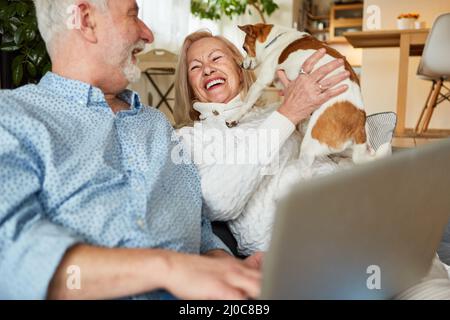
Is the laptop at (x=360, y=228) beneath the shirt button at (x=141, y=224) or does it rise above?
above

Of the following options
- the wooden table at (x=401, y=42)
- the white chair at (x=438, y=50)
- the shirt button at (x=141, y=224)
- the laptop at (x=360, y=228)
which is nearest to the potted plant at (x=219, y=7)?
the wooden table at (x=401, y=42)

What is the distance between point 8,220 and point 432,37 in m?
3.61

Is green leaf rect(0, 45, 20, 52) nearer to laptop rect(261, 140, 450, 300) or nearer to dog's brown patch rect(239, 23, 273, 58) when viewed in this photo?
dog's brown patch rect(239, 23, 273, 58)

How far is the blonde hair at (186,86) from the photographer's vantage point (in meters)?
1.50

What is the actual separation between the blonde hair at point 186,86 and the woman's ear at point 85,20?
0.50 m

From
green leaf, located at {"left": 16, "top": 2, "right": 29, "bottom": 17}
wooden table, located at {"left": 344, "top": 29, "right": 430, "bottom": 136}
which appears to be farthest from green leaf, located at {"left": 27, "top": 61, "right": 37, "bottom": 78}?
wooden table, located at {"left": 344, "top": 29, "right": 430, "bottom": 136}

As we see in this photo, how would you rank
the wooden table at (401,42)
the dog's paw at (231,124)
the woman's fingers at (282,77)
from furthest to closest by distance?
the wooden table at (401,42), the woman's fingers at (282,77), the dog's paw at (231,124)

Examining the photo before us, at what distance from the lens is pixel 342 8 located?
8.23m

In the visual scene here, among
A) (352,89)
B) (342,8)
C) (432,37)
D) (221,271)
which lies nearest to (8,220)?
(221,271)

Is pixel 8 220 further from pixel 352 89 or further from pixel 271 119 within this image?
pixel 352 89

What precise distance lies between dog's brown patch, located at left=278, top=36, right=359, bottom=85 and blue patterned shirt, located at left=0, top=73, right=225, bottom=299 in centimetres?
60

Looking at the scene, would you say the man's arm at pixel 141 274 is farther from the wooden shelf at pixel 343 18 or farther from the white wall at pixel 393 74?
the wooden shelf at pixel 343 18

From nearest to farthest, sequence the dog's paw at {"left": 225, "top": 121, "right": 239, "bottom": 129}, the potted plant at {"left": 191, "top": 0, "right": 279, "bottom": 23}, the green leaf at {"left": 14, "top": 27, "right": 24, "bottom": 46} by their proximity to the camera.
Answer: the dog's paw at {"left": 225, "top": 121, "right": 239, "bottom": 129} → the green leaf at {"left": 14, "top": 27, "right": 24, "bottom": 46} → the potted plant at {"left": 191, "top": 0, "right": 279, "bottom": 23}

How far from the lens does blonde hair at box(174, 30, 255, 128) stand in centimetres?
150
